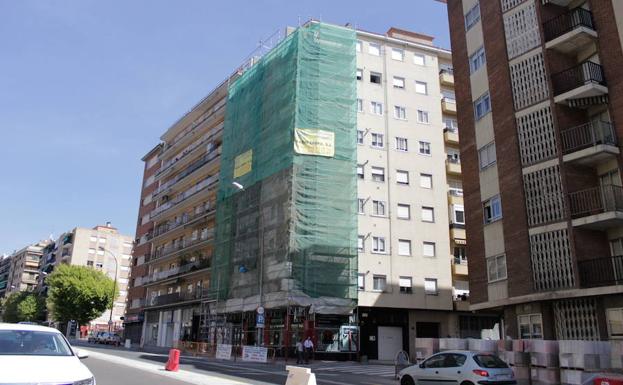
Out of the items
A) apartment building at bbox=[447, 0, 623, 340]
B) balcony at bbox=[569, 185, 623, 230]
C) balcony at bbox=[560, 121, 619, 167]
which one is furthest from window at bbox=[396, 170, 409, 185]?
balcony at bbox=[569, 185, 623, 230]

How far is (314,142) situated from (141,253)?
38590mm

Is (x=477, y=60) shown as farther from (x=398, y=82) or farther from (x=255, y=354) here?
(x=255, y=354)

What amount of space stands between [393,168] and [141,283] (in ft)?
122

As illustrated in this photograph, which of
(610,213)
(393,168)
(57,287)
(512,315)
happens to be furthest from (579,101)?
(57,287)

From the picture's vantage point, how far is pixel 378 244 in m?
38.8

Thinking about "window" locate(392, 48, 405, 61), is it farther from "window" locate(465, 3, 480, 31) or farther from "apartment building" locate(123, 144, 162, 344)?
"apartment building" locate(123, 144, 162, 344)

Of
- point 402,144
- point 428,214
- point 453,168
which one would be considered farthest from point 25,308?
point 453,168

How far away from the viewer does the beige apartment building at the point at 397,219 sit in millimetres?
37844

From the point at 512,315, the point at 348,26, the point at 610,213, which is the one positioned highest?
the point at 348,26

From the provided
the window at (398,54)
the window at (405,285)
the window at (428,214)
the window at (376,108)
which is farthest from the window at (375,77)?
the window at (405,285)

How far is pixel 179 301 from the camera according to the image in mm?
50750

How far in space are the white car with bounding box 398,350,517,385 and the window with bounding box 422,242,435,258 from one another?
24778mm

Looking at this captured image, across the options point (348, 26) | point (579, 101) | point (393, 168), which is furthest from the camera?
point (348, 26)

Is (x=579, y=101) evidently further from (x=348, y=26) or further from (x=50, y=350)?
(x=348, y=26)
